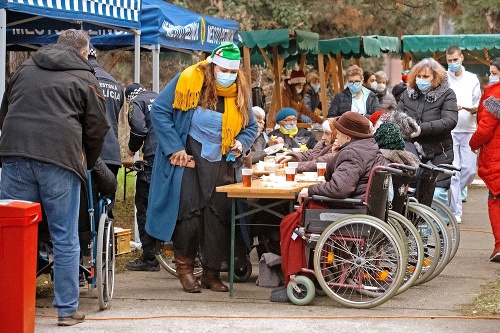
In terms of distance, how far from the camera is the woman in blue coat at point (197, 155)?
8.14 metres

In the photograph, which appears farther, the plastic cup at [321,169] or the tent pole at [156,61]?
the tent pole at [156,61]

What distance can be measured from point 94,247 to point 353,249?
191 centimetres

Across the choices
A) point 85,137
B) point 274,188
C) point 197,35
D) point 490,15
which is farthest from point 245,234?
point 490,15

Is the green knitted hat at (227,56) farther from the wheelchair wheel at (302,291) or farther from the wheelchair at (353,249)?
the wheelchair wheel at (302,291)

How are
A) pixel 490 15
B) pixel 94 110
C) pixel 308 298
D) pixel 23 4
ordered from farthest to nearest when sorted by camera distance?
pixel 490 15 < pixel 23 4 < pixel 308 298 < pixel 94 110

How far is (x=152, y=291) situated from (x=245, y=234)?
88 cm

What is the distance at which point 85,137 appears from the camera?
687cm

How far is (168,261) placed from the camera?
917 centimetres

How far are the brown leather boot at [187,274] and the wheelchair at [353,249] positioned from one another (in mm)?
852

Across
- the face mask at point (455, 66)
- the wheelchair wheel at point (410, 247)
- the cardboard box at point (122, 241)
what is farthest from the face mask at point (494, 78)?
the cardboard box at point (122, 241)

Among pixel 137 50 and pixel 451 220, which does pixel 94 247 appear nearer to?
pixel 451 220

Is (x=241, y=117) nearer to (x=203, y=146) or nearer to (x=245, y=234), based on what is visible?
(x=203, y=146)

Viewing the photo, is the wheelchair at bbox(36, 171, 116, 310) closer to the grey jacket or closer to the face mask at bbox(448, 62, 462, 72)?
the grey jacket

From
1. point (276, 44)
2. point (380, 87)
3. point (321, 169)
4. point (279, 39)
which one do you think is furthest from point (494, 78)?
point (380, 87)
